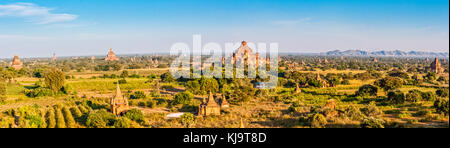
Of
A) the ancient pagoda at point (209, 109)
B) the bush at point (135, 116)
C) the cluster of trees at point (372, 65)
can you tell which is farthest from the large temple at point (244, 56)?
the bush at point (135, 116)

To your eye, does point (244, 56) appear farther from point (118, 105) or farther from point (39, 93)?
point (118, 105)

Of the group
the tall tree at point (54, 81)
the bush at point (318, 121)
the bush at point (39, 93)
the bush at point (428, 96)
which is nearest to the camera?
the bush at point (318, 121)

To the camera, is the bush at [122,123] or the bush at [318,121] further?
the bush at [122,123]

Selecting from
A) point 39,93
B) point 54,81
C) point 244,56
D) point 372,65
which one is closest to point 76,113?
point 39,93

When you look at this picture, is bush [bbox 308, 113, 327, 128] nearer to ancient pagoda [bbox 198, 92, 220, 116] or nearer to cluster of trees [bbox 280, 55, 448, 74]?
ancient pagoda [bbox 198, 92, 220, 116]

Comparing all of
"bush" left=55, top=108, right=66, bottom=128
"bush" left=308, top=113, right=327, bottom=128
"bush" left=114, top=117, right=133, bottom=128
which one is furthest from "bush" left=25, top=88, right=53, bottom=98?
"bush" left=308, top=113, right=327, bottom=128

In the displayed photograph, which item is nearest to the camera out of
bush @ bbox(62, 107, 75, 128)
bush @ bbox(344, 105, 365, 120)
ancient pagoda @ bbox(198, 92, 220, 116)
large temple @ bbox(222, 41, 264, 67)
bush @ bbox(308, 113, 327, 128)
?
bush @ bbox(308, 113, 327, 128)

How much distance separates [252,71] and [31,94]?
3159 centimetres

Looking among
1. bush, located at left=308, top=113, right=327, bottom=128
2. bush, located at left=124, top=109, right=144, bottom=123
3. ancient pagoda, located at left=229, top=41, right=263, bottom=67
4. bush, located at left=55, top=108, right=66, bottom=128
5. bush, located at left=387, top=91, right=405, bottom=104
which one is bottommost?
bush, located at left=55, top=108, right=66, bottom=128

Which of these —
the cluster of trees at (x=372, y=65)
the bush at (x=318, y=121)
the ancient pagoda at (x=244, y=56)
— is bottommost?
the bush at (x=318, y=121)

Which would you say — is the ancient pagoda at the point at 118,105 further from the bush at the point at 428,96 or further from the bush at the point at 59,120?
the bush at the point at 428,96
